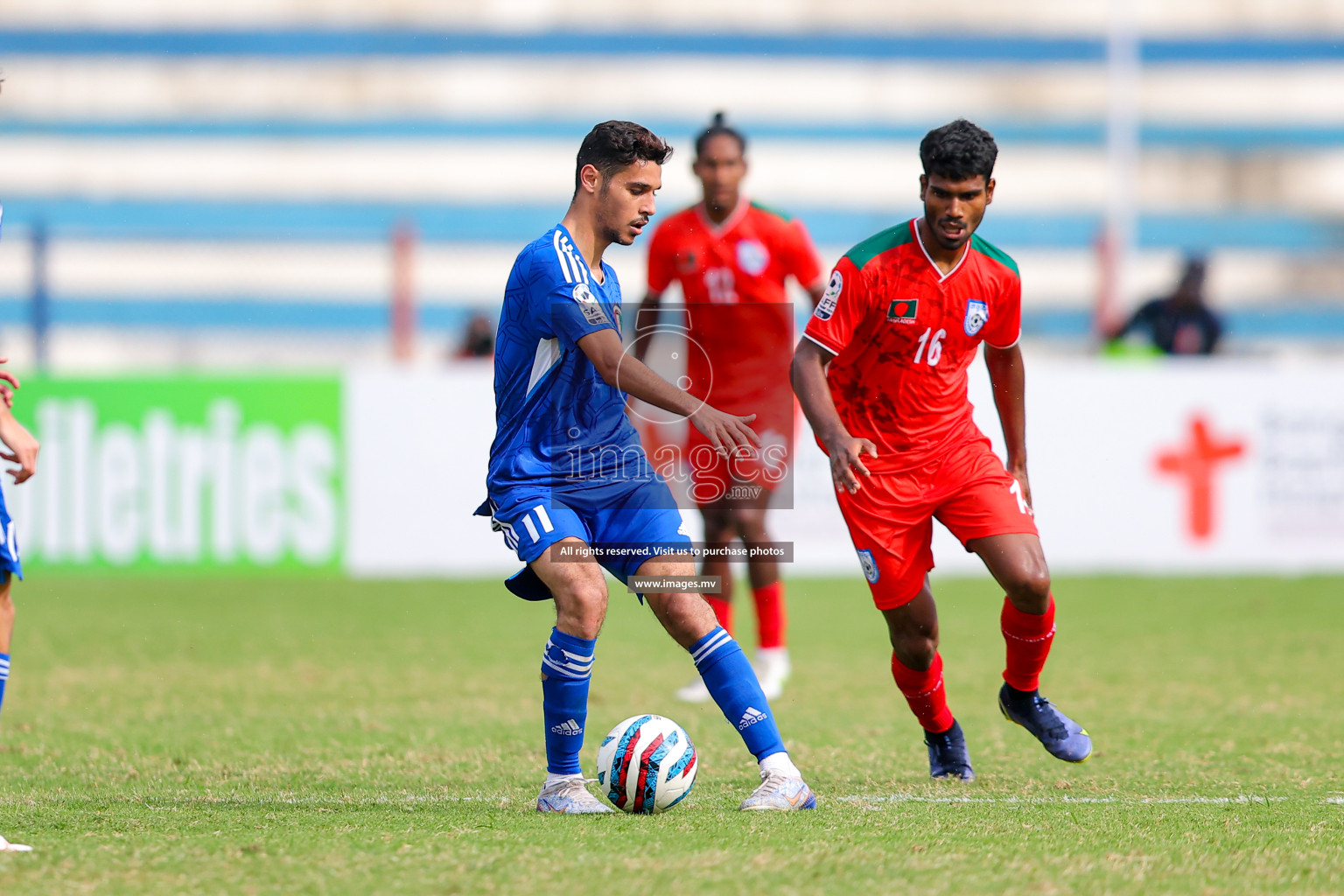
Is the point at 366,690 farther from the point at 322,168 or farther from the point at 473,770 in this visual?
the point at 322,168

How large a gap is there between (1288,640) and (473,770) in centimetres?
533

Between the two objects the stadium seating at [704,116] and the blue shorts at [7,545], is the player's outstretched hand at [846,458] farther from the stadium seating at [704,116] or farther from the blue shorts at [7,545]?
the stadium seating at [704,116]

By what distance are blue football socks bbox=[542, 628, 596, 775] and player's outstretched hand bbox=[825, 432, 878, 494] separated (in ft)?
2.99

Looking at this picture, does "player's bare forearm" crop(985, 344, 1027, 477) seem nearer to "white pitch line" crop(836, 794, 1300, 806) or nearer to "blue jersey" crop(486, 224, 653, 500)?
"white pitch line" crop(836, 794, 1300, 806)

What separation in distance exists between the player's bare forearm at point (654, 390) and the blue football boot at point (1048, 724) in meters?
1.49

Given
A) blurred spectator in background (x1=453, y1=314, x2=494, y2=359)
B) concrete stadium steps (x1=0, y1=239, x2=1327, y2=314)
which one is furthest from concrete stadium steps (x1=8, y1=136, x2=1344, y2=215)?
blurred spectator in background (x1=453, y1=314, x2=494, y2=359)

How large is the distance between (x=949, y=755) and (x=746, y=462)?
3.18m

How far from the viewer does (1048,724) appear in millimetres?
→ 5227

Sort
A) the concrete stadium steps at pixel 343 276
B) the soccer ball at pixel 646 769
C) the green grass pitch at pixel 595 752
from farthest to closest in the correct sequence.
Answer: the concrete stadium steps at pixel 343 276, the soccer ball at pixel 646 769, the green grass pitch at pixel 595 752

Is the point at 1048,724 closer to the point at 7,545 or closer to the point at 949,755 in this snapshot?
the point at 949,755

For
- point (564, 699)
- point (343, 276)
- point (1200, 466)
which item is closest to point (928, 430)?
point (564, 699)

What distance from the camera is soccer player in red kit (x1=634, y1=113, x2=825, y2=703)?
Answer: 7.59m

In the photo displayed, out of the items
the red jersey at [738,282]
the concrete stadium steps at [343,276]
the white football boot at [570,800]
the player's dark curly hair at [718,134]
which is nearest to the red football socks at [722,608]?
the red jersey at [738,282]

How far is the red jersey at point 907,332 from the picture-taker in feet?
16.8
